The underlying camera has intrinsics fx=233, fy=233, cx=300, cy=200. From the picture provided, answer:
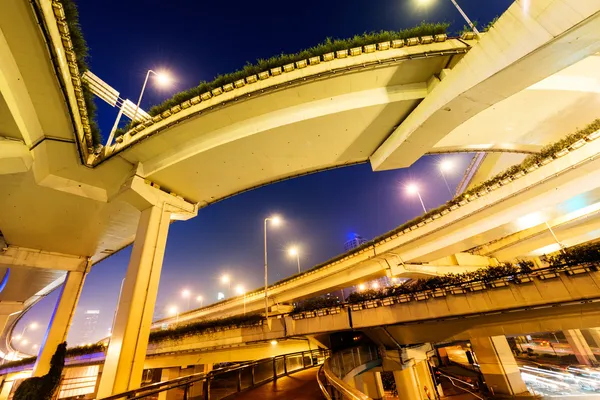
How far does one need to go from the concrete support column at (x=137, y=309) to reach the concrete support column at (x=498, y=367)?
23.0 metres

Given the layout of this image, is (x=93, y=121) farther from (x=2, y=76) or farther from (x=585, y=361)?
(x=585, y=361)

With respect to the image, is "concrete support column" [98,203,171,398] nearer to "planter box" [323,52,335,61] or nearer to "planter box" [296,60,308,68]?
"planter box" [296,60,308,68]

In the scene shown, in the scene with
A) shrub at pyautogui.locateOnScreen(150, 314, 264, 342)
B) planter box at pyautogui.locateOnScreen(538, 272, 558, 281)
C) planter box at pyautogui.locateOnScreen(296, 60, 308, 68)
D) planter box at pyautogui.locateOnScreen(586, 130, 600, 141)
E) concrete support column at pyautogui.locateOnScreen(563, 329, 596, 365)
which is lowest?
concrete support column at pyautogui.locateOnScreen(563, 329, 596, 365)

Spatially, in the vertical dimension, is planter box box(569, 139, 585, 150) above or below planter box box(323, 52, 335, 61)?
below

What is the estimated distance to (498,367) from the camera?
1773 centimetres

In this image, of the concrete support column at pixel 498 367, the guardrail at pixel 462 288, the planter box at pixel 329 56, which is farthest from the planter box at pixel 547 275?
the planter box at pixel 329 56

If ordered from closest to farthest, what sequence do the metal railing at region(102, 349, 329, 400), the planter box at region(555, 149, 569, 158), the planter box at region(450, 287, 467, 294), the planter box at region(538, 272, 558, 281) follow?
the metal railing at region(102, 349, 329, 400), the planter box at region(555, 149, 569, 158), the planter box at region(538, 272, 558, 281), the planter box at region(450, 287, 467, 294)

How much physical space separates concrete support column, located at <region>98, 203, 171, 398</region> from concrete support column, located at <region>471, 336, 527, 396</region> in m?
23.0

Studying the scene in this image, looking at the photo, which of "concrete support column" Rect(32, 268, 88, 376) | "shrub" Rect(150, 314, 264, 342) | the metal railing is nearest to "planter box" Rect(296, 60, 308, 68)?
the metal railing

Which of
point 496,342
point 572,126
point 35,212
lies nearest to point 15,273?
point 35,212

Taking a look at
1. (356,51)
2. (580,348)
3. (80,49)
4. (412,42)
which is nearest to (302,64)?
(356,51)

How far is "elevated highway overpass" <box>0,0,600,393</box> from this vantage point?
4812mm

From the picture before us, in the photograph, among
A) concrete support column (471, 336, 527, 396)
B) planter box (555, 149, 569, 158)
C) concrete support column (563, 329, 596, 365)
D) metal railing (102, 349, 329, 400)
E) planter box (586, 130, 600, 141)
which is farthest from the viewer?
concrete support column (563, 329, 596, 365)

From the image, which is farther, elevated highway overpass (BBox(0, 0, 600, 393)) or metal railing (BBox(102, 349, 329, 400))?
elevated highway overpass (BBox(0, 0, 600, 393))
